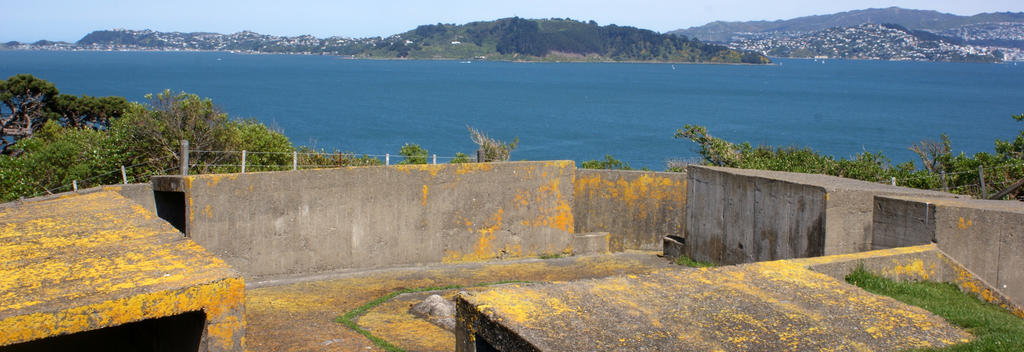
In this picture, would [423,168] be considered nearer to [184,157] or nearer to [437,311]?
[184,157]

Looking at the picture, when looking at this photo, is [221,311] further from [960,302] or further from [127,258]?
[960,302]

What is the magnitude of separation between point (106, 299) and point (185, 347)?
1.04 meters

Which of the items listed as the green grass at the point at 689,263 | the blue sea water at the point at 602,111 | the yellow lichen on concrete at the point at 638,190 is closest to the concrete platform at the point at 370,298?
the green grass at the point at 689,263

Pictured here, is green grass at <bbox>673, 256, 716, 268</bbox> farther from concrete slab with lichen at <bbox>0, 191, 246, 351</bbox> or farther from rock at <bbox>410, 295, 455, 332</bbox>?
concrete slab with lichen at <bbox>0, 191, 246, 351</bbox>

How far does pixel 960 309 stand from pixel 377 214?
7.76 m

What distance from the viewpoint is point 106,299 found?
4422 mm

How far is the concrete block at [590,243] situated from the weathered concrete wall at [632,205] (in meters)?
0.64

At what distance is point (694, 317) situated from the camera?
514 centimetres

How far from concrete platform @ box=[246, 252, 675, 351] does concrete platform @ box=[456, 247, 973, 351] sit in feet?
9.58

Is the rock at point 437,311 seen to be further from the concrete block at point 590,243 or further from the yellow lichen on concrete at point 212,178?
the concrete block at point 590,243

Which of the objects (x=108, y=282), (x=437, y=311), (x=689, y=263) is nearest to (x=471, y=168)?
(x=689, y=263)

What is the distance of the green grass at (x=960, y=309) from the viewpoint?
17.1ft

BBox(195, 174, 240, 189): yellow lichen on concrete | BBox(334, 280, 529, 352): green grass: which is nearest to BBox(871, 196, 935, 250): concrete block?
BBox(334, 280, 529, 352): green grass

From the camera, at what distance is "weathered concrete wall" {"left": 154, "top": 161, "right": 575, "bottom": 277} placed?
10.8 meters
